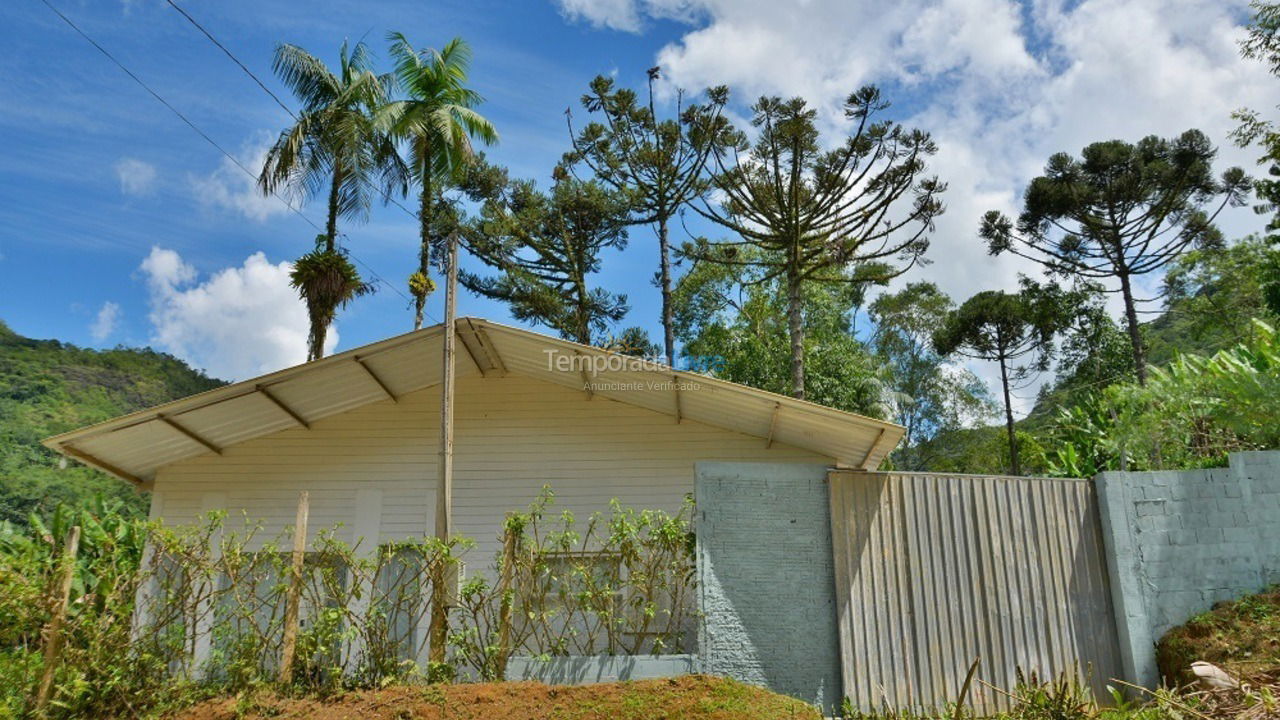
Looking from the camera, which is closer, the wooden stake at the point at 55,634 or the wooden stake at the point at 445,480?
the wooden stake at the point at 55,634

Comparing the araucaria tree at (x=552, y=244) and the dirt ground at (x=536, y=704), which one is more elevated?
the araucaria tree at (x=552, y=244)

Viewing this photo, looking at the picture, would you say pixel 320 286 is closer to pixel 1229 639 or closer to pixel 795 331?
pixel 795 331

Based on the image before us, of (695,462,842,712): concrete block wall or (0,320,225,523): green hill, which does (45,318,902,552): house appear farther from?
(0,320,225,523): green hill

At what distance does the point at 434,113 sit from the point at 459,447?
33.3 feet

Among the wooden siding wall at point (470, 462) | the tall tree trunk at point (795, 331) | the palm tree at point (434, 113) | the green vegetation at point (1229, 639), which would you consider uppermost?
the palm tree at point (434, 113)

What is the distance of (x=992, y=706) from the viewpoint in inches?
291

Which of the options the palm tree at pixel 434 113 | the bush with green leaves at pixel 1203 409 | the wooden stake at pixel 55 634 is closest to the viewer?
the wooden stake at pixel 55 634

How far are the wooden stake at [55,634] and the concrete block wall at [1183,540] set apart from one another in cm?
919

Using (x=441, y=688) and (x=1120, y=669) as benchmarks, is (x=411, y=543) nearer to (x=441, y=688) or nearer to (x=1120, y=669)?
(x=441, y=688)

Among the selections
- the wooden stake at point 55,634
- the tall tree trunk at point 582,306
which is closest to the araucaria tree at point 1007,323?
the tall tree trunk at point 582,306

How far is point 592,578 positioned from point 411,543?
179 centimetres

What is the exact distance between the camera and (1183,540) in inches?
302

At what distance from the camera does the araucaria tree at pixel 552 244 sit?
23.5 m

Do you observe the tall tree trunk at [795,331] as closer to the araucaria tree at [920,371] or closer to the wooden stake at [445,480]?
the wooden stake at [445,480]
